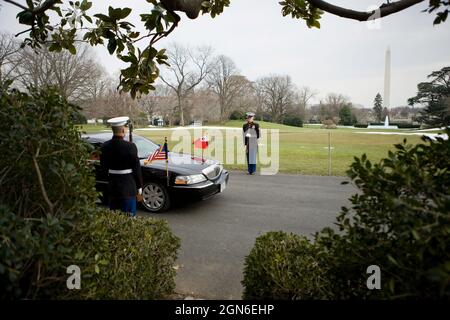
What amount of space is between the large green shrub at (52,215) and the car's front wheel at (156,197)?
341 cm

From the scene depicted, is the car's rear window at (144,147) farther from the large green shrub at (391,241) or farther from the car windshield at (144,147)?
the large green shrub at (391,241)

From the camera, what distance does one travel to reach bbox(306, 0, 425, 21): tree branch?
1.81 meters

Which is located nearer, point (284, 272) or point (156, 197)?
point (284, 272)

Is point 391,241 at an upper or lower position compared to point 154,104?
lower

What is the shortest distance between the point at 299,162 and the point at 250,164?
345 centimetres

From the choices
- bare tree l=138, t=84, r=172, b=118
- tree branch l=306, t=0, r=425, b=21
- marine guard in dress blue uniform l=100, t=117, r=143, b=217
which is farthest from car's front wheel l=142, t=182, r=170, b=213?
bare tree l=138, t=84, r=172, b=118

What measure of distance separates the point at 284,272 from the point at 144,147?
5622 mm

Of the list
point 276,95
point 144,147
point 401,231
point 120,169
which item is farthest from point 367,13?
point 276,95

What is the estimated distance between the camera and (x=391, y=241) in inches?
52.4

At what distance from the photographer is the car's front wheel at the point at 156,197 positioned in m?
5.66

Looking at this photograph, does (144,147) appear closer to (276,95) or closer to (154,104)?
(276,95)

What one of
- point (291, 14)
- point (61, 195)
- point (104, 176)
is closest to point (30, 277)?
point (61, 195)
